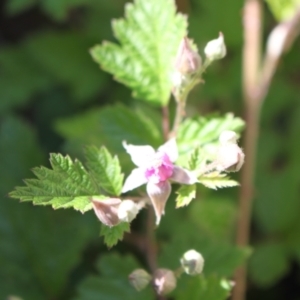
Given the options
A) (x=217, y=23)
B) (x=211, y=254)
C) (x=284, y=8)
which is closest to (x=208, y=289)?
(x=211, y=254)

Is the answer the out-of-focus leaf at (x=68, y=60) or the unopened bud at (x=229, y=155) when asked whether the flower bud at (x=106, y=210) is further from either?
the out-of-focus leaf at (x=68, y=60)

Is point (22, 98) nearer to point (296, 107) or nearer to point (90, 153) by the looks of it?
point (296, 107)

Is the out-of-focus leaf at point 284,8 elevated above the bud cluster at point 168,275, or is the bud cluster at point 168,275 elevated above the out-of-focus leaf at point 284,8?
the out-of-focus leaf at point 284,8

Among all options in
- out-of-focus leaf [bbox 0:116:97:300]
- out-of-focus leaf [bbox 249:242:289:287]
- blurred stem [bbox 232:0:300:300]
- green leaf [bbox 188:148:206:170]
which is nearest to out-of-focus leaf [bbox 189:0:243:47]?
blurred stem [bbox 232:0:300:300]

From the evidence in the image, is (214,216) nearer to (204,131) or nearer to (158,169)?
(204,131)

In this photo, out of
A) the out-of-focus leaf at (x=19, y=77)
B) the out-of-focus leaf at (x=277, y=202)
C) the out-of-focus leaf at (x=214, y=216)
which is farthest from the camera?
the out-of-focus leaf at (x=19, y=77)

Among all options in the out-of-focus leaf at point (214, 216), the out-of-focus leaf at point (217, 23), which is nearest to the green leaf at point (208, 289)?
the out-of-focus leaf at point (214, 216)
